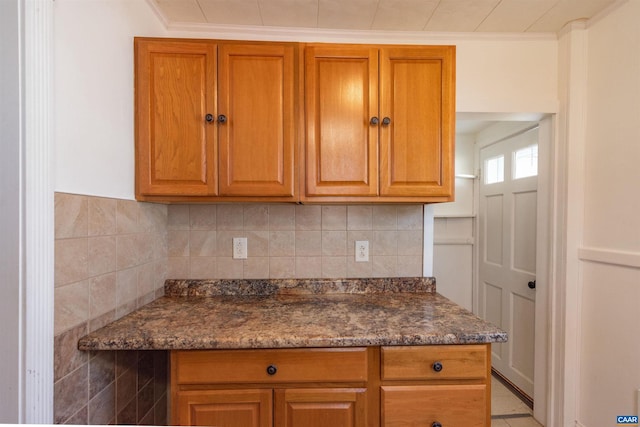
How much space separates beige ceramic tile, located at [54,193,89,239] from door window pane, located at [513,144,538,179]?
2554mm

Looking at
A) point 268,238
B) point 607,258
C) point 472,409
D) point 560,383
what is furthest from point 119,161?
point 560,383

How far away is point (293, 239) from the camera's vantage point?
168 centimetres

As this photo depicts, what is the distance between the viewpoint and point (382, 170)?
1.38 metres

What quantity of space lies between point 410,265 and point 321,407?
0.92 meters

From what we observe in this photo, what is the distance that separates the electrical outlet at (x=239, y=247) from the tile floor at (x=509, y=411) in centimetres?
196

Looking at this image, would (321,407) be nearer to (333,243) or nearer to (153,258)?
(333,243)

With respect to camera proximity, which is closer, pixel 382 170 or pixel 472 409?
pixel 472 409

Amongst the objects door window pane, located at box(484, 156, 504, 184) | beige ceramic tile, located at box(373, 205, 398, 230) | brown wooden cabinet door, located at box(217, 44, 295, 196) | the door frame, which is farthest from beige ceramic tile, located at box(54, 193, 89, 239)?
door window pane, located at box(484, 156, 504, 184)

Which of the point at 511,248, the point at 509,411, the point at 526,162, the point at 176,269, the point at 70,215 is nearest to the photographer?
the point at 70,215

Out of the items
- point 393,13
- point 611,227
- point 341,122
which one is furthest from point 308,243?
point 611,227

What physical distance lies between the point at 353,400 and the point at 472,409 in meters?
0.45

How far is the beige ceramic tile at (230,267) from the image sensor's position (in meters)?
1.67

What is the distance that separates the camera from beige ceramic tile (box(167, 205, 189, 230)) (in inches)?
65.1

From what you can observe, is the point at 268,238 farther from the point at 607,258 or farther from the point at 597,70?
the point at 597,70
